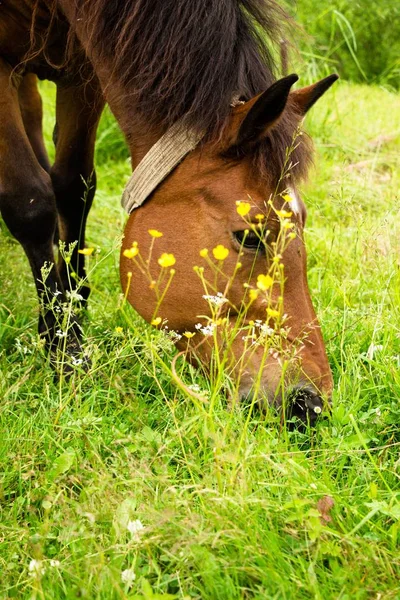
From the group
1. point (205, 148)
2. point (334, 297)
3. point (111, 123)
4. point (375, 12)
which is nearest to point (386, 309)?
point (334, 297)

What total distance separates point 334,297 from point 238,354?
3.38 feet

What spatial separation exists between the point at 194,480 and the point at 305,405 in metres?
0.55

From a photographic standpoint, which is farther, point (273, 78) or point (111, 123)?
point (111, 123)

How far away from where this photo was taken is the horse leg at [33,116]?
4.50 meters

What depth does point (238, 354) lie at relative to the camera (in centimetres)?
252

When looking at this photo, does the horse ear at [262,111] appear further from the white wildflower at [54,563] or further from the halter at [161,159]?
the white wildflower at [54,563]

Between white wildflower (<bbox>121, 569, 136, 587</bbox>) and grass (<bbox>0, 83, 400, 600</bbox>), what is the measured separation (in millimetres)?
14

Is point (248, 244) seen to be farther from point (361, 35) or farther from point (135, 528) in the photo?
point (361, 35)

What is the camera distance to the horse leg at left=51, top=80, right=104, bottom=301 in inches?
142

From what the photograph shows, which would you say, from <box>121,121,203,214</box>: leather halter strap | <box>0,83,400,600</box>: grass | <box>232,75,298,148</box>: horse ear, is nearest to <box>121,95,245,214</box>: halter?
<box>121,121,203,214</box>: leather halter strap

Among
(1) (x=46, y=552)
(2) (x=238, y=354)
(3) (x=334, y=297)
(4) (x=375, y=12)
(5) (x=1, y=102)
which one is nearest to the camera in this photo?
(1) (x=46, y=552)

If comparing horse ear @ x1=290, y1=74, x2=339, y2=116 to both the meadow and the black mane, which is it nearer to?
the black mane

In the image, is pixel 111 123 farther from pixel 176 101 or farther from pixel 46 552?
pixel 46 552

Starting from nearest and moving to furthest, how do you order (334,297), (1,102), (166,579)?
(166,579) < (1,102) < (334,297)
